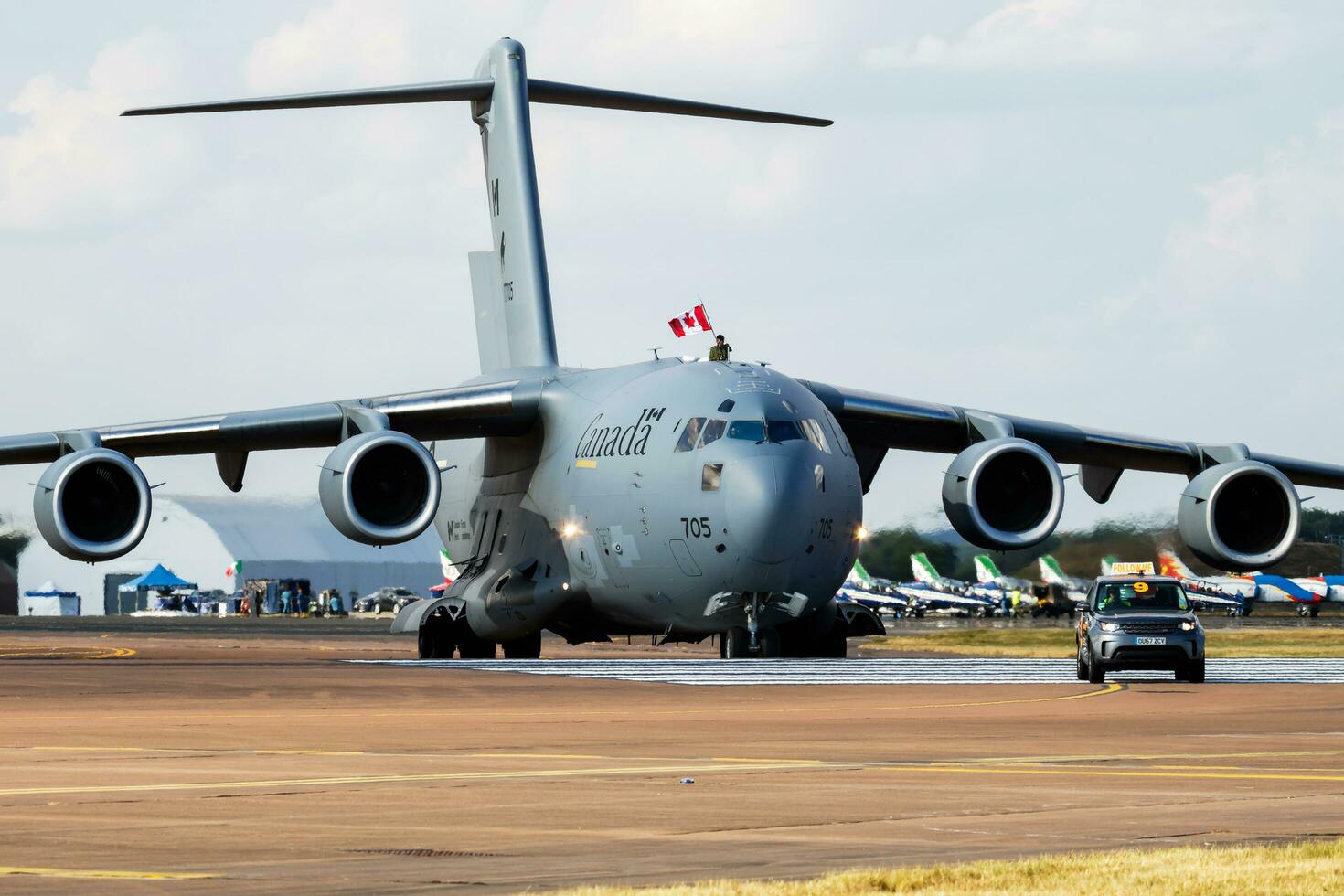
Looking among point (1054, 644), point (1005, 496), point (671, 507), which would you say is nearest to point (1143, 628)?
point (671, 507)

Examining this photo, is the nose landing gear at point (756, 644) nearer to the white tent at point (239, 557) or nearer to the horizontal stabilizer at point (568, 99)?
the horizontal stabilizer at point (568, 99)

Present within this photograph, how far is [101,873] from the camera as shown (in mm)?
6938

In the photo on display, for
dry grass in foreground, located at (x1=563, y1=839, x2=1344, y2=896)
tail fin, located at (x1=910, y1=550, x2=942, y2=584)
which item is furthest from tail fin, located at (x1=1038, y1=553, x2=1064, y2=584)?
dry grass in foreground, located at (x1=563, y1=839, x2=1344, y2=896)

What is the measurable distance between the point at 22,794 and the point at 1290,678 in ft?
58.0

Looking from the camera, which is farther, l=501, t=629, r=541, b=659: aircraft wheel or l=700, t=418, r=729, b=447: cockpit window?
l=501, t=629, r=541, b=659: aircraft wheel

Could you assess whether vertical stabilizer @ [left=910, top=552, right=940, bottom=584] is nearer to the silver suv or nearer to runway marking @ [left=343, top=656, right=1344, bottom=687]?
runway marking @ [left=343, top=656, right=1344, bottom=687]

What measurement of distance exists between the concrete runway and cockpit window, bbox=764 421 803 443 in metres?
6.26

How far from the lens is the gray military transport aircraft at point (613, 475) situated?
2630cm

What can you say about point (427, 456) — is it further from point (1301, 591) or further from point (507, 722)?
point (1301, 591)

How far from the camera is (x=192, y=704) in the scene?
1795 cm

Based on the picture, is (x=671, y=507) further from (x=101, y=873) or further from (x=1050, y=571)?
(x=1050, y=571)

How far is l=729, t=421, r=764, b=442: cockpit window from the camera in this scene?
85.5 feet

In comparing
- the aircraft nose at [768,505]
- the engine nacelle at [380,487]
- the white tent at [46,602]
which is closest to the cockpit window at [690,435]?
the aircraft nose at [768,505]

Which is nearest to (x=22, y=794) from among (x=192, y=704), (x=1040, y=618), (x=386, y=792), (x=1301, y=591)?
(x=386, y=792)
